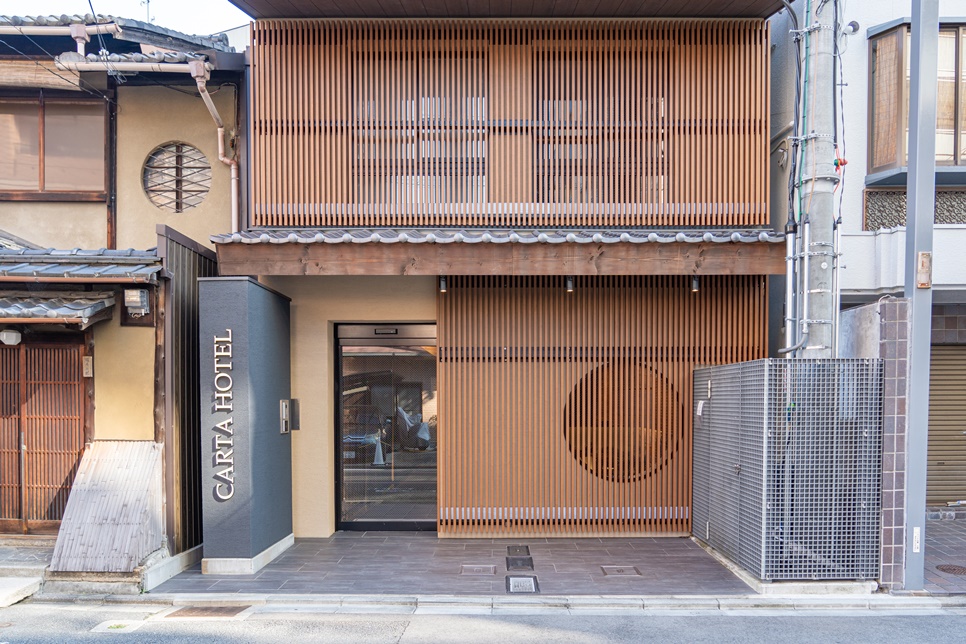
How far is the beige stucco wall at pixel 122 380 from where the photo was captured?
807cm

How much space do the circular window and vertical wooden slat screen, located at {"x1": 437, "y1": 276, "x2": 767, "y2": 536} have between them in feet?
14.9

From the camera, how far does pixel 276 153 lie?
9102 mm

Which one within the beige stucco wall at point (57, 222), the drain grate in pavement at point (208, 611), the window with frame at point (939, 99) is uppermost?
the window with frame at point (939, 99)

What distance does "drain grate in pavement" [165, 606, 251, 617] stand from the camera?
6.45 metres

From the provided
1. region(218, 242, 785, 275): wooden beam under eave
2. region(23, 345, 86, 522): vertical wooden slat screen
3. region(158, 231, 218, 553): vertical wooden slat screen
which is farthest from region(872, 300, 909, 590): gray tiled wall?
region(23, 345, 86, 522): vertical wooden slat screen

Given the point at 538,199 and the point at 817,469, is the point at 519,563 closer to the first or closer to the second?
the point at 817,469

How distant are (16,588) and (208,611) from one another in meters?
2.39

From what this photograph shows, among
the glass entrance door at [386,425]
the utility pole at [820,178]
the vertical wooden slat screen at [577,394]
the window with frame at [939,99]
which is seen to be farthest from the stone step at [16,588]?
the window with frame at [939,99]

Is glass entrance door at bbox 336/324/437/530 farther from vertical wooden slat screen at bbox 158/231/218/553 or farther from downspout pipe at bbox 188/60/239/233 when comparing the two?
downspout pipe at bbox 188/60/239/233

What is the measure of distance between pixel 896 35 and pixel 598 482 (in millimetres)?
8014

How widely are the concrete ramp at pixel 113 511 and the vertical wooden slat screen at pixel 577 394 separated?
3915mm

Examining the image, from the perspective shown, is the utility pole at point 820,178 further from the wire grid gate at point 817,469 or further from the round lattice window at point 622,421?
the round lattice window at point 622,421

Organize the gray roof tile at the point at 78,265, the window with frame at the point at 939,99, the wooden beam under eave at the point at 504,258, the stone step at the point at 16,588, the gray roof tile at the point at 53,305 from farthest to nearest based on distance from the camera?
the window with frame at the point at 939,99 → the wooden beam under eave at the point at 504,258 → the gray roof tile at the point at 78,265 → the gray roof tile at the point at 53,305 → the stone step at the point at 16,588

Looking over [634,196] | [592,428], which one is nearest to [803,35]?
[634,196]
